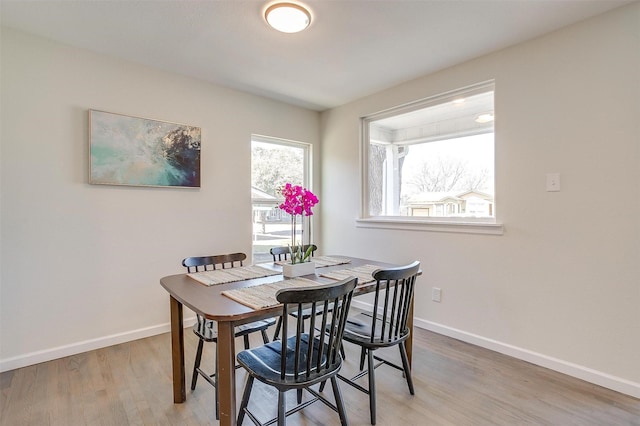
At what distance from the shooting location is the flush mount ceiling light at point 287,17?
1.90 m

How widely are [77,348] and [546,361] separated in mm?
3429

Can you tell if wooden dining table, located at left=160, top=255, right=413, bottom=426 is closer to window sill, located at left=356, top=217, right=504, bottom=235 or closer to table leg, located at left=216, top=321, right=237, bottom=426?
table leg, located at left=216, top=321, right=237, bottom=426

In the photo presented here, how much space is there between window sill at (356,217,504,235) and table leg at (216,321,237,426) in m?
2.11

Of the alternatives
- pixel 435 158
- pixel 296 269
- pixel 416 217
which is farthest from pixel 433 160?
pixel 296 269

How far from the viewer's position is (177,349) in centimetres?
179

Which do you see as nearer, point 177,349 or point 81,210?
point 177,349

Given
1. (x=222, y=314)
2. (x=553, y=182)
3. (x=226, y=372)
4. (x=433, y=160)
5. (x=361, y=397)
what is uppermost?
(x=433, y=160)

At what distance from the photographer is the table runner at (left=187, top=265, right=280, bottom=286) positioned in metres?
1.82

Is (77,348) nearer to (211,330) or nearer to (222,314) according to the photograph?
(211,330)

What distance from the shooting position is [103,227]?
2.57 m

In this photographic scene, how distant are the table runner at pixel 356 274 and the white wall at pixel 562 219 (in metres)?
1.04

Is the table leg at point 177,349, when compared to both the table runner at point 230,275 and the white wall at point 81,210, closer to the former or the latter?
the table runner at point 230,275

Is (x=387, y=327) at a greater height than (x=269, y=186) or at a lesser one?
lesser

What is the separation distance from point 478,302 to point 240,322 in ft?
6.85
